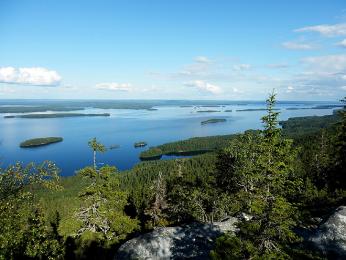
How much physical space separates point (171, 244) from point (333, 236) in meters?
13.2

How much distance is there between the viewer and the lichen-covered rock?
25328mm

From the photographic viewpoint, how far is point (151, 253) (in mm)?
28547

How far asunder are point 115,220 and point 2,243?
1996 centimetres

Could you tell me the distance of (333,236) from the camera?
26656mm

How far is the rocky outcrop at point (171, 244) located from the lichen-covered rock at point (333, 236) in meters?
8.92

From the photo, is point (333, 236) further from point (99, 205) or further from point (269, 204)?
point (99, 205)

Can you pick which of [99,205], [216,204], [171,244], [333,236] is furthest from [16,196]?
[216,204]

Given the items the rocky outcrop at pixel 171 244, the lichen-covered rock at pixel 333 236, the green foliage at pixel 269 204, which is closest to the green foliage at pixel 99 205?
the rocky outcrop at pixel 171 244

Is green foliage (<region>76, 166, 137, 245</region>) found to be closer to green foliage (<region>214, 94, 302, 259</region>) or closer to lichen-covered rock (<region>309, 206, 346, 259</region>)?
green foliage (<region>214, 94, 302, 259</region>)

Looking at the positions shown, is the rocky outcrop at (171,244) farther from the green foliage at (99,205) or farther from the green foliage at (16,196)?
the green foliage at (16,196)

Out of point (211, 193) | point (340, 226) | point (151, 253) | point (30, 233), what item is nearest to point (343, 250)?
point (340, 226)

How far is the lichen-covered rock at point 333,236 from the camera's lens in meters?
25.3

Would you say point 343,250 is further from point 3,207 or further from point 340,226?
point 3,207

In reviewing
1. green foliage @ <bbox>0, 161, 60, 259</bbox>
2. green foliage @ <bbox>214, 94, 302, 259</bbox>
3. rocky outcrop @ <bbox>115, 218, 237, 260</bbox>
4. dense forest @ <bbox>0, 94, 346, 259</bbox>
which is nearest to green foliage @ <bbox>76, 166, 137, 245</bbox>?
dense forest @ <bbox>0, 94, 346, 259</bbox>
